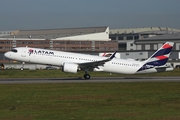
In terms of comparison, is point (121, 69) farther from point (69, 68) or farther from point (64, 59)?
point (69, 68)

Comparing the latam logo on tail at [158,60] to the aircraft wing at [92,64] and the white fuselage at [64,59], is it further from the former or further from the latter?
the aircraft wing at [92,64]

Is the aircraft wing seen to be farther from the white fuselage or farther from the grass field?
the grass field

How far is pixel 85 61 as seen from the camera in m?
46.2

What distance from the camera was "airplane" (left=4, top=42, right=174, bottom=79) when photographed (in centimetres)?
4472

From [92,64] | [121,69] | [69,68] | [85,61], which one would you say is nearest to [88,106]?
[69,68]

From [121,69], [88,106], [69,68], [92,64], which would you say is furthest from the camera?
[121,69]

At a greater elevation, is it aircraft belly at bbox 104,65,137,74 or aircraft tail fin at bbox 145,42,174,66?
aircraft tail fin at bbox 145,42,174,66

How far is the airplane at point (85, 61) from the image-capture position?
44719 mm

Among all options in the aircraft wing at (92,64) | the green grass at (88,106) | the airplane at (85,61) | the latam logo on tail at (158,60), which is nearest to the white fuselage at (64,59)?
the airplane at (85,61)

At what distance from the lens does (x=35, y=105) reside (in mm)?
22094

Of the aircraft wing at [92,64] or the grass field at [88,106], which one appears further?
the aircraft wing at [92,64]

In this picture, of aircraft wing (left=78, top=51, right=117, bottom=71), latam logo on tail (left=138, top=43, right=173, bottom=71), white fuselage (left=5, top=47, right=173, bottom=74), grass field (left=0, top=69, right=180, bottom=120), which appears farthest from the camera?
latam logo on tail (left=138, top=43, right=173, bottom=71)

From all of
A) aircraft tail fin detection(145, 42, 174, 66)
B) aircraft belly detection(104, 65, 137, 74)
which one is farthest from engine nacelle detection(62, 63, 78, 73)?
aircraft tail fin detection(145, 42, 174, 66)

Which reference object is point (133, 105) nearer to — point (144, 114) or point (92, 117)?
point (144, 114)
